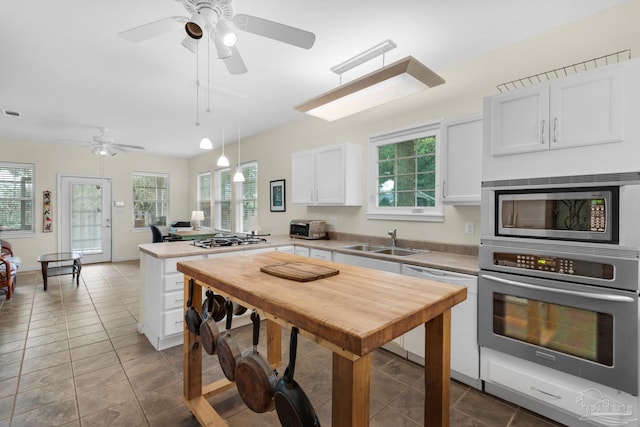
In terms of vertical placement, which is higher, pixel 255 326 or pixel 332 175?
pixel 332 175

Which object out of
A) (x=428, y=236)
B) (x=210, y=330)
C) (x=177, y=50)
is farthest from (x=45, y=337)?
(x=428, y=236)

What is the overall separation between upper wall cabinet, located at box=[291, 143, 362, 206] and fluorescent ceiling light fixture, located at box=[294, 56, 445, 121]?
1230mm

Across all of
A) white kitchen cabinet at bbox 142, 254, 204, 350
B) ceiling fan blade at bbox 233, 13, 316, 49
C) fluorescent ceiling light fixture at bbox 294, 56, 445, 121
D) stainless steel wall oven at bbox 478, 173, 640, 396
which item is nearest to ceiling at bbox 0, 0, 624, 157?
ceiling fan blade at bbox 233, 13, 316, 49

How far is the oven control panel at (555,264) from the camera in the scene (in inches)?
65.3

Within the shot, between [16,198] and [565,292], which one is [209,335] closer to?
[565,292]

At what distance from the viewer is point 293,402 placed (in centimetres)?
103

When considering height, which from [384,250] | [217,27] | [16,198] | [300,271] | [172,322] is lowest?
[172,322]

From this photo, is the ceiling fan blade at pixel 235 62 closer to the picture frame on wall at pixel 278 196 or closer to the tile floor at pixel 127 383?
the tile floor at pixel 127 383

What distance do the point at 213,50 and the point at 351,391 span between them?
2.79 meters

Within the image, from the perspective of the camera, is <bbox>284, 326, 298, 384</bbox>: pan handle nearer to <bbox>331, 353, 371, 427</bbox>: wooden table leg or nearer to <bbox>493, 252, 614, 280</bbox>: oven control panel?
<bbox>331, 353, 371, 427</bbox>: wooden table leg

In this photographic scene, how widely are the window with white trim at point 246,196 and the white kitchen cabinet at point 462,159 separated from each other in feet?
12.6

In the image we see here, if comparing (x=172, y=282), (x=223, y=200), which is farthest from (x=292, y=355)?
(x=223, y=200)

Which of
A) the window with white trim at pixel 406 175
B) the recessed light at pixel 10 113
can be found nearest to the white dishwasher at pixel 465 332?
the window with white trim at pixel 406 175

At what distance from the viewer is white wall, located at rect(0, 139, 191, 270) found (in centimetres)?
607
